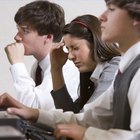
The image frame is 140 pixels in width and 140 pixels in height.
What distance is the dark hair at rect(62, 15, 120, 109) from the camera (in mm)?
1256

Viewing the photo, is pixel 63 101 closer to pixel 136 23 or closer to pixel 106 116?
pixel 106 116

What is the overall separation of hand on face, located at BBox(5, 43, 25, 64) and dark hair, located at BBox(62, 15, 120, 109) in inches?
10.2

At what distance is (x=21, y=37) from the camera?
1609 millimetres

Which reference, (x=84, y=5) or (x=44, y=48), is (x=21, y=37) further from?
(x=84, y=5)

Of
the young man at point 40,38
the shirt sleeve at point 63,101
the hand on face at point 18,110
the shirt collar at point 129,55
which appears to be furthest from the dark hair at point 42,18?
the shirt collar at point 129,55

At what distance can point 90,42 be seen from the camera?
133 cm

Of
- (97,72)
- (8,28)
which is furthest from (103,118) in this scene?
(8,28)

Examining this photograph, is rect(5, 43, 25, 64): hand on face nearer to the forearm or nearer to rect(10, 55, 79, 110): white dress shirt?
rect(10, 55, 79, 110): white dress shirt

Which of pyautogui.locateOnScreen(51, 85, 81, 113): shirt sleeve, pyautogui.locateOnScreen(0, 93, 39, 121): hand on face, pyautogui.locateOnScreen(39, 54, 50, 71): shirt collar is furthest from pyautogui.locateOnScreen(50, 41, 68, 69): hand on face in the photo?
pyautogui.locateOnScreen(0, 93, 39, 121): hand on face

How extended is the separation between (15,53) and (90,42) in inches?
14.5

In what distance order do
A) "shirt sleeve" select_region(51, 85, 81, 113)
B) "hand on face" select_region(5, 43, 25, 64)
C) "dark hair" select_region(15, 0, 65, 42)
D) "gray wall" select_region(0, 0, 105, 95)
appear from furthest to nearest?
"gray wall" select_region(0, 0, 105, 95), "dark hair" select_region(15, 0, 65, 42), "hand on face" select_region(5, 43, 25, 64), "shirt sleeve" select_region(51, 85, 81, 113)

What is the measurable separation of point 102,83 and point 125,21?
0.44m

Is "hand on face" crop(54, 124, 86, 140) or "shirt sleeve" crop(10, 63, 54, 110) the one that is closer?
"hand on face" crop(54, 124, 86, 140)

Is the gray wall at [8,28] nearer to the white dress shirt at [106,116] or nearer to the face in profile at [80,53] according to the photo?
the face in profile at [80,53]
